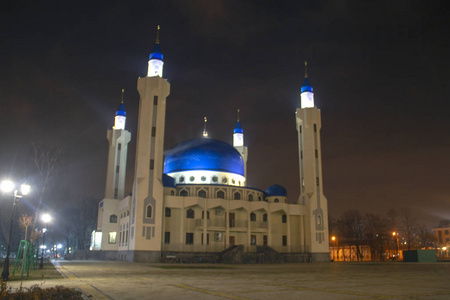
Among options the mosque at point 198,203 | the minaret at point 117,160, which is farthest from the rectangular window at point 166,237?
the minaret at point 117,160

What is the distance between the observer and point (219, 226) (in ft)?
152

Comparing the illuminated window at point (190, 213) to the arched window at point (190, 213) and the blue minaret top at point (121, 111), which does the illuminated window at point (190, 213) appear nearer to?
the arched window at point (190, 213)

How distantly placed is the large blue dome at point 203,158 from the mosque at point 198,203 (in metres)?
0.14

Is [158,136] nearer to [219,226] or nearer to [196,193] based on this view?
[196,193]

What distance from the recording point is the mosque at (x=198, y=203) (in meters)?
42.1

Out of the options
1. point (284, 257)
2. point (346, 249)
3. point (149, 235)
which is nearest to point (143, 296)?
point (149, 235)

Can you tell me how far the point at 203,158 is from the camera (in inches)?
2050

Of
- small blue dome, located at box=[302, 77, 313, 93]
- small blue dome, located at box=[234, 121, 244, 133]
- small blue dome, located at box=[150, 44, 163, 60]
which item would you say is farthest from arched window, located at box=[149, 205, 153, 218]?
small blue dome, located at box=[234, 121, 244, 133]

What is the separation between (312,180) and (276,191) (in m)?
5.51

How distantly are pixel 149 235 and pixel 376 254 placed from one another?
45.0 meters

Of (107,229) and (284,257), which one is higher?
(107,229)

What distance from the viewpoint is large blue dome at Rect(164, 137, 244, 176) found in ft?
170

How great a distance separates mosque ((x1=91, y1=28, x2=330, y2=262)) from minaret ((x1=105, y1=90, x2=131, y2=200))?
0.13 metres

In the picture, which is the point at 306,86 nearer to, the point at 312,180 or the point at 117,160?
the point at 312,180
